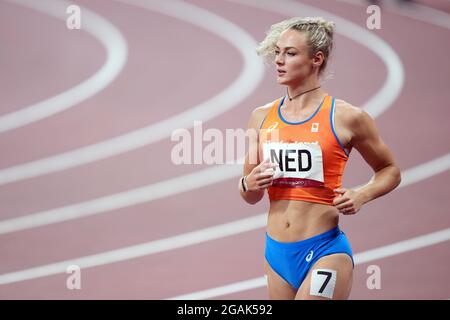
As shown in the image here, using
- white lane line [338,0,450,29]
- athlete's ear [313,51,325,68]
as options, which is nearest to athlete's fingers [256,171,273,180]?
athlete's ear [313,51,325,68]

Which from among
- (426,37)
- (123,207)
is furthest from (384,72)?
(123,207)

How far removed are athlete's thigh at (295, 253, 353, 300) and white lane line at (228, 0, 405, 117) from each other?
12.4ft

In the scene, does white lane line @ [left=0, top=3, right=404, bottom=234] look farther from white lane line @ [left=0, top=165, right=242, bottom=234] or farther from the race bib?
the race bib

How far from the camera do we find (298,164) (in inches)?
130

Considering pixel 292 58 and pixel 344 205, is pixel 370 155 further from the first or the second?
pixel 292 58

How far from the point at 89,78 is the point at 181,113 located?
933 millimetres

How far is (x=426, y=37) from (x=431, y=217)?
1.90m

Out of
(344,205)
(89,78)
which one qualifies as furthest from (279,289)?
(89,78)

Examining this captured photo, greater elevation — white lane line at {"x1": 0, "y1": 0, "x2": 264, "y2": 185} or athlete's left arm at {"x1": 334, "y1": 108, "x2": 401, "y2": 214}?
white lane line at {"x1": 0, "y1": 0, "x2": 264, "y2": 185}

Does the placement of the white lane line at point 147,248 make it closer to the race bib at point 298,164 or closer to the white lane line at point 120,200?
the white lane line at point 120,200

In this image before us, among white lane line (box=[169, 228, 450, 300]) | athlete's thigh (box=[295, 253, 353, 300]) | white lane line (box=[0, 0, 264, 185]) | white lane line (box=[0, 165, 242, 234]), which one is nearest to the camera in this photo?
athlete's thigh (box=[295, 253, 353, 300])

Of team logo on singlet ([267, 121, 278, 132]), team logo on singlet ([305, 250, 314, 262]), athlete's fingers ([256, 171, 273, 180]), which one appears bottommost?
team logo on singlet ([305, 250, 314, 262])

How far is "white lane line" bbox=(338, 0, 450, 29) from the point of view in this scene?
748 centimetres

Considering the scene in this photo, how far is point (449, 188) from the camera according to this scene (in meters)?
6.51
